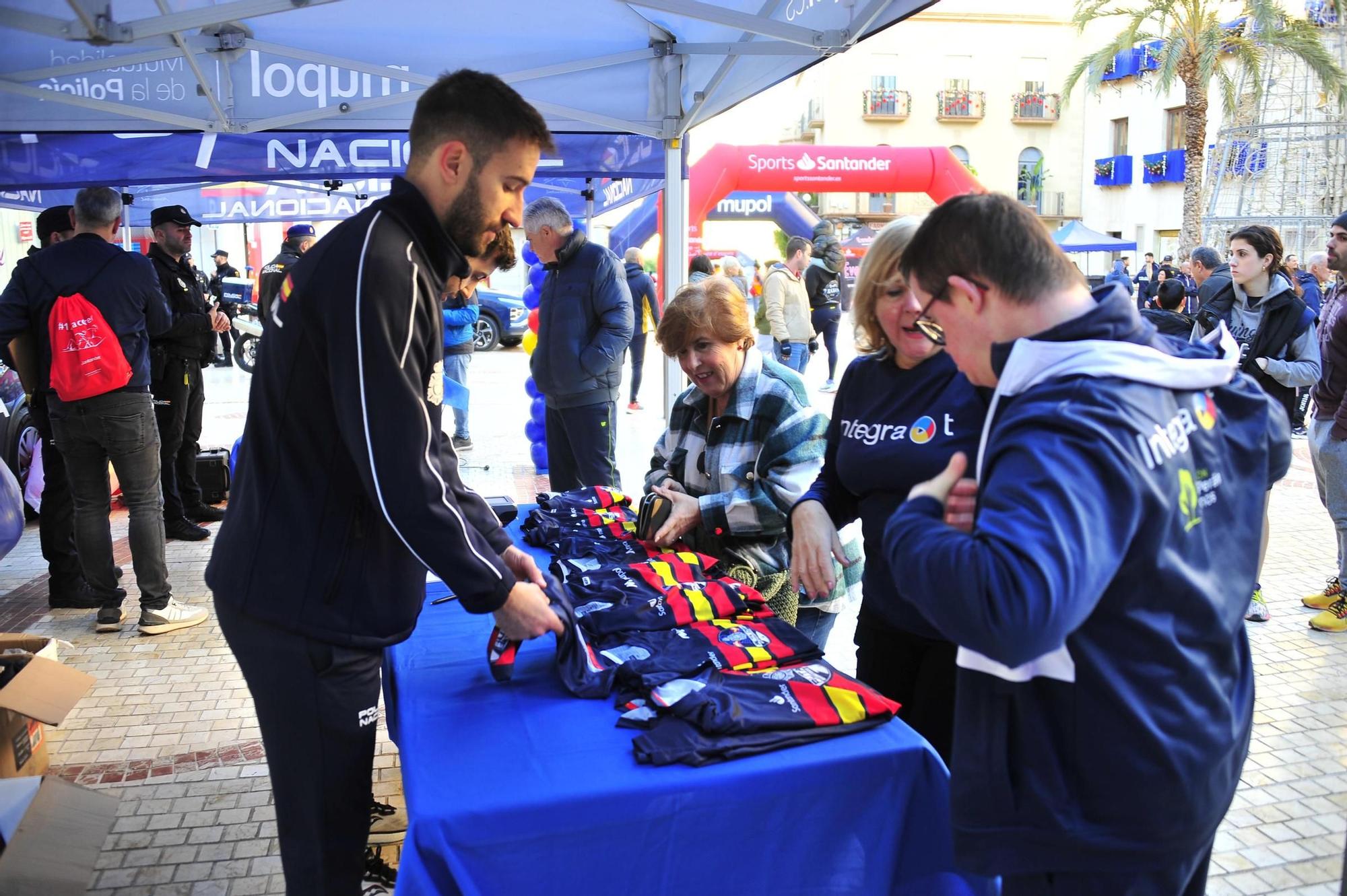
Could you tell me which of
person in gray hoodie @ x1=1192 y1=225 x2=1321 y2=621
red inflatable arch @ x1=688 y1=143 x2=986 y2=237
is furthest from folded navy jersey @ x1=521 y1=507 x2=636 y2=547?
red inflatable arch @ x1=688 y1=143 x2=986 y2=237

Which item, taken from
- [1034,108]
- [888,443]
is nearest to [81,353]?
[888,443]

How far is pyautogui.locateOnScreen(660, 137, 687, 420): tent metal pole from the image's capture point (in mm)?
5734

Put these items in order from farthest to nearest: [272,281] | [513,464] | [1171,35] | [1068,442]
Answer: [1171,35], [513,464], [272,281], [1068,442]

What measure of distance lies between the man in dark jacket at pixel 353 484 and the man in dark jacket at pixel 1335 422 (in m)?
4.32

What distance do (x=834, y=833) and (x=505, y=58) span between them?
4692 mm

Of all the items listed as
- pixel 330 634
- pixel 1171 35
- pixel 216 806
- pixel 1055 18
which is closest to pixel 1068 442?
pixel 330 634

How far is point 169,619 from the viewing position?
4.72 m

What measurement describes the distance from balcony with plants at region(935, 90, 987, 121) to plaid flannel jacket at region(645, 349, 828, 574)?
4329 centimetres

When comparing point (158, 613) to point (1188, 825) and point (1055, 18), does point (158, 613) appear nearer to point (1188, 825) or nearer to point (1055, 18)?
point (1188, 825)

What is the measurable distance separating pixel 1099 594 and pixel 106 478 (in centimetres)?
463

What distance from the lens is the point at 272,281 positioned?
6.98 metres

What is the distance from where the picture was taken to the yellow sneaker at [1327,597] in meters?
5.02

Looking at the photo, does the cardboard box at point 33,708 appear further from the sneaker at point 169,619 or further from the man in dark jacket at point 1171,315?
the man in dark jacket at point 1171,315

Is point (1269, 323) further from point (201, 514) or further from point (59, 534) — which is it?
point (201, 514)
